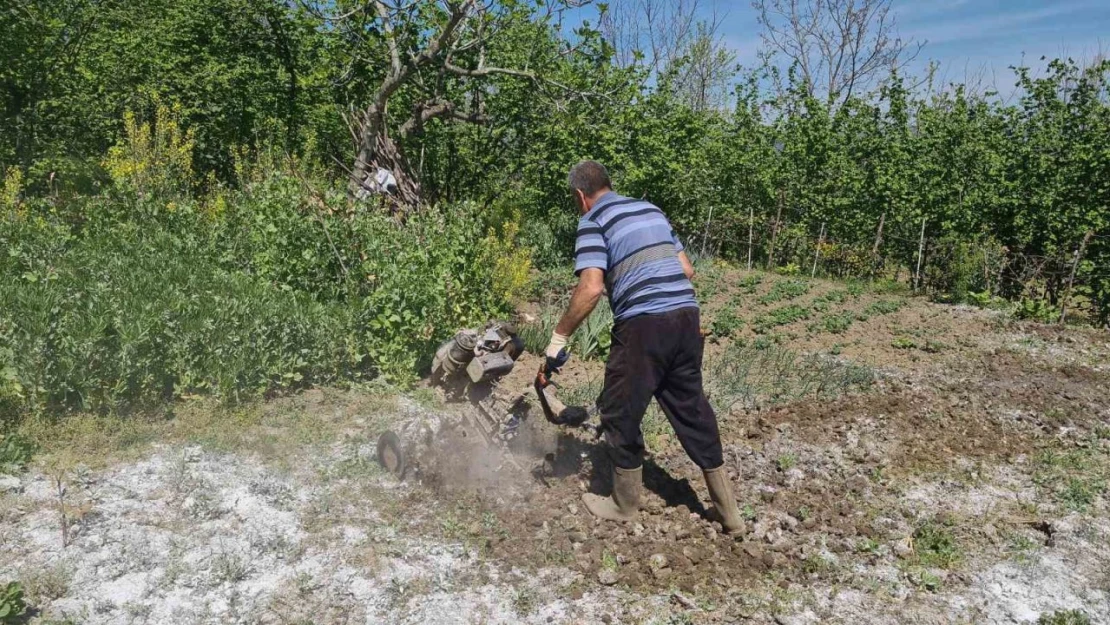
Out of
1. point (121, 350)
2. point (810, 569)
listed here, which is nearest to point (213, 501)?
point (121, 350)

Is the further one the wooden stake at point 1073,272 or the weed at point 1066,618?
the wooden stake at point 1073,272

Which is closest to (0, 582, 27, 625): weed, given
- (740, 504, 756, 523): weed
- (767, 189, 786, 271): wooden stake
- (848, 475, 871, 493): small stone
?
(740, 504, 756, 523): weed

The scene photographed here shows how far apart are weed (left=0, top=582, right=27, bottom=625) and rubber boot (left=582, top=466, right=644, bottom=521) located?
2.45 m

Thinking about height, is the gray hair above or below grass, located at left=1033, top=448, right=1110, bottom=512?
above

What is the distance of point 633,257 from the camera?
3.78m

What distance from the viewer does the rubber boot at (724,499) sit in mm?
3982

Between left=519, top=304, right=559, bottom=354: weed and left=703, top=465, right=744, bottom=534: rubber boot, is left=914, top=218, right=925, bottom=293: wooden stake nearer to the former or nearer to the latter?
left=519, top=304, right=559, bottom=354: weed

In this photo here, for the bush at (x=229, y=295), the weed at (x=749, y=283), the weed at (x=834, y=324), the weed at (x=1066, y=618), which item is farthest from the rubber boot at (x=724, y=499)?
the weed at (x=749, y=283)

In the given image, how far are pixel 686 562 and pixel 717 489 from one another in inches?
17.1

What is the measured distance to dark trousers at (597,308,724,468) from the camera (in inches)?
148

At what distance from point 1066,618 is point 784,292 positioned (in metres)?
6.16

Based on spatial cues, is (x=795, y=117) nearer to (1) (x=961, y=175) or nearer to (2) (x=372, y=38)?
(1) (x=961, y=175)

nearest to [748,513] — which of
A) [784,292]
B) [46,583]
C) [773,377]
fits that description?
[773,377]

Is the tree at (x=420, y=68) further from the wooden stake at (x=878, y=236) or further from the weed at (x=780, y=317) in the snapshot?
the wooden stake at (x=878, y=236)
